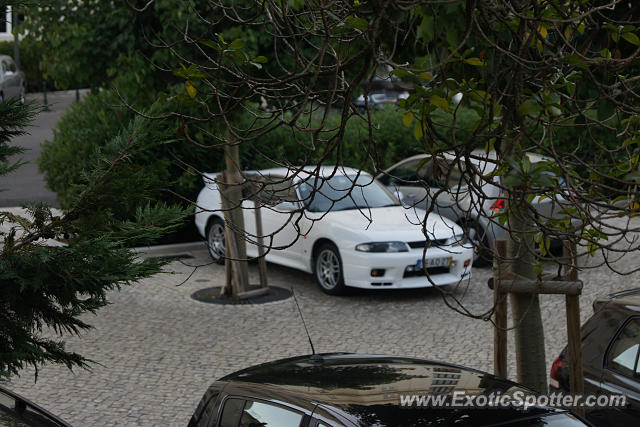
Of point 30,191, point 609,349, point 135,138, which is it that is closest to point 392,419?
point 135,138

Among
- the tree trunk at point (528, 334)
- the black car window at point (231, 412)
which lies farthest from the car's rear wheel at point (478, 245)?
the black car window at point (231, 412)

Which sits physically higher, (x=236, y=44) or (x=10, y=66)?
(x=10, y=66)

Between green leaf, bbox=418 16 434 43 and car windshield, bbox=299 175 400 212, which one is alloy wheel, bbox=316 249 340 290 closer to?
car windshield, bbox=299 175 400 212

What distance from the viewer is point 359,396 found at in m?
4.23

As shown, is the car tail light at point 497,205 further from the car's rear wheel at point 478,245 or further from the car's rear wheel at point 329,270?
the car's rear wheel at point 329,270

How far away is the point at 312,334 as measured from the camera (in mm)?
9984

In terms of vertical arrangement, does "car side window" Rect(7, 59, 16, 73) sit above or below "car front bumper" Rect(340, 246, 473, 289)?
above

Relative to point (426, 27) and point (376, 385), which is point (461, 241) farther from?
point (426, 27)

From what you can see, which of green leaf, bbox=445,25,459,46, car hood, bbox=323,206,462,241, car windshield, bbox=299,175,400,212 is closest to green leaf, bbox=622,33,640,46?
green leaf, bbox=445,25,459,46

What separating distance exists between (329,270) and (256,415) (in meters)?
7.29

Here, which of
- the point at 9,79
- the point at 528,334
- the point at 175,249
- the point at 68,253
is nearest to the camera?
the point at 68,253

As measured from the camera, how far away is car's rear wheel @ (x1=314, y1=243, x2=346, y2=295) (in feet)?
38.0

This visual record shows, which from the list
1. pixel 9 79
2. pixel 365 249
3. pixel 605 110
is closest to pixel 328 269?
pixel 365 249

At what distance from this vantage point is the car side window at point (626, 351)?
5723 mm
